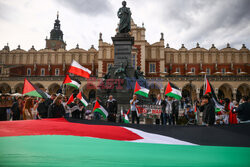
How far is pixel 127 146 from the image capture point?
11.1 feet

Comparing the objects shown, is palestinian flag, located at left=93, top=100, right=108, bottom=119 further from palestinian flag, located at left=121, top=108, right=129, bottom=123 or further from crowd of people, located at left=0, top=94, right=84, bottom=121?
crowd of people, located at left=0, top=94, right=84, bottom=121

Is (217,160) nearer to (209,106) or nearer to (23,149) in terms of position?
(209,106)

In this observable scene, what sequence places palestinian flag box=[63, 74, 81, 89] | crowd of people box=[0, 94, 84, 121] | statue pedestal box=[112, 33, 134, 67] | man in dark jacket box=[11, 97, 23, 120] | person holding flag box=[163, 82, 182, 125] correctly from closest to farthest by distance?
crowd of people box=[0, 94, 84, 121]
man in dark jacket box=[11, 97, 23, 120]
person holding flag box=[163, 82, 182, 125]
palestinian flag box=[63, 74, 81, 89]
statue pedestal box=[112, 33, 134, 67]

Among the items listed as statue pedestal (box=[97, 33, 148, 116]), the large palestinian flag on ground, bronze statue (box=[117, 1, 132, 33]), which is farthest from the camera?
bronze statue (box=[117, 1, 132, 33])

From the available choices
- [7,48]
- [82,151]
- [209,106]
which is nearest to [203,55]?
[209,106]

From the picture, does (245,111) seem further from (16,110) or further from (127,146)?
(16,110)

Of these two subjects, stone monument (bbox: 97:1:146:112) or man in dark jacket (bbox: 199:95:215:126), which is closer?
man in dark jacket (bbox: 199:95:215:126)

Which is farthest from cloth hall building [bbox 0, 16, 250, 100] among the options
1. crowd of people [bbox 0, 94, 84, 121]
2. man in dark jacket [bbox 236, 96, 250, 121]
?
man in dark jacket [bbox 236, 96, 250, 121]

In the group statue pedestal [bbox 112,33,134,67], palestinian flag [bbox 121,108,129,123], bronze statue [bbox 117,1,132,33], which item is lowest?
palestinian flag [bbox 121,108,129,123]

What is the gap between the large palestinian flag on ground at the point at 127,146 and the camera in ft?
8.02

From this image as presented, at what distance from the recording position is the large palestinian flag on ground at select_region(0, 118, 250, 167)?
244 centimetres

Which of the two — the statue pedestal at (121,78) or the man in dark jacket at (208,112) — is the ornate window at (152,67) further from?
the man in dark jacket at (208,112)

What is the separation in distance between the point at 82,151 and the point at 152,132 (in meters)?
2.32

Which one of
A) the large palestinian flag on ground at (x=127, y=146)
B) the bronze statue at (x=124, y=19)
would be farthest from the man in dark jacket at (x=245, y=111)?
the bronze statue at (x=124, y=19)
